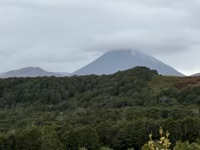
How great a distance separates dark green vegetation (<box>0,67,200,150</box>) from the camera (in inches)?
2835

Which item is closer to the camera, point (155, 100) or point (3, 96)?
point (155, 100)

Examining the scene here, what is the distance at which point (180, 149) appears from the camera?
4756cm

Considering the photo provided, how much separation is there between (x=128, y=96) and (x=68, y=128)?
56.5m

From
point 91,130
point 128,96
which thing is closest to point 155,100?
point 128,96

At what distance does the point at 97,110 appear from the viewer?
4483 inches

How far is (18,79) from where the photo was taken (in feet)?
626

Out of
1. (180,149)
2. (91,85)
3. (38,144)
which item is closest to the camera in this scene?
(180,149)

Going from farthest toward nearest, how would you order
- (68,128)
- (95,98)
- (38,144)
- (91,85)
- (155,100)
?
(91,85), (95,98), (155,100), (68,128), (38,144)

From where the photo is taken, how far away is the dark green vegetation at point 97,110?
72000mm

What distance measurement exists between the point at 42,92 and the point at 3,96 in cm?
2306

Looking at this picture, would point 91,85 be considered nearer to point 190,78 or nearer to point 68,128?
point 190,78

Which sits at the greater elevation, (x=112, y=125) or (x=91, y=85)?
(x=91, y=85)

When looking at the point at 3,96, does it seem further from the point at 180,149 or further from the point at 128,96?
the point at 180,149

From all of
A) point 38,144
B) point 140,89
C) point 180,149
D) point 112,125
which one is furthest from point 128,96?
point 180,149
